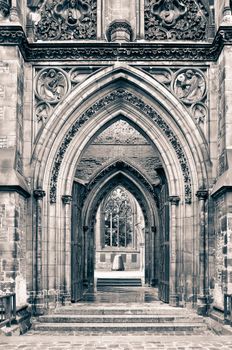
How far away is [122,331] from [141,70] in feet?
17.6

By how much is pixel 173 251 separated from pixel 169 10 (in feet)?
16.8

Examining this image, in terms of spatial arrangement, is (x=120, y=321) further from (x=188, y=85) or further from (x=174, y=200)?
(x=188, y=85)

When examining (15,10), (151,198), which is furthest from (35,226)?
(151,198)

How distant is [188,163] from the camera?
1395 centimetres

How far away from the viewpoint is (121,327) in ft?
40.8

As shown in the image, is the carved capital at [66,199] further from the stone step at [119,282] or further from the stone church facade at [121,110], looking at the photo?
the stone step at [119,282]

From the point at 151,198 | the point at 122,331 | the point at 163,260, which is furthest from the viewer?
the point at 151,198

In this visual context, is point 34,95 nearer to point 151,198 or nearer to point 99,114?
point 99,114

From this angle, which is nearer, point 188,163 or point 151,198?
point 188,163

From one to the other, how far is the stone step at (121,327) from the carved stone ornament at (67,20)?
5.93 meters

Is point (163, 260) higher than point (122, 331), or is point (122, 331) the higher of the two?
point (163, 260)

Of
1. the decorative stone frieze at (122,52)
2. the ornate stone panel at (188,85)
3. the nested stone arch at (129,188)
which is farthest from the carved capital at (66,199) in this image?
the nested stone arch at (129,188)

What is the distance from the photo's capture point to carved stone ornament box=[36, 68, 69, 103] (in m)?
14.0

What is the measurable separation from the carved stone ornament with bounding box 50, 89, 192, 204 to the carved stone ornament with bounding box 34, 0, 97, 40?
139cm
